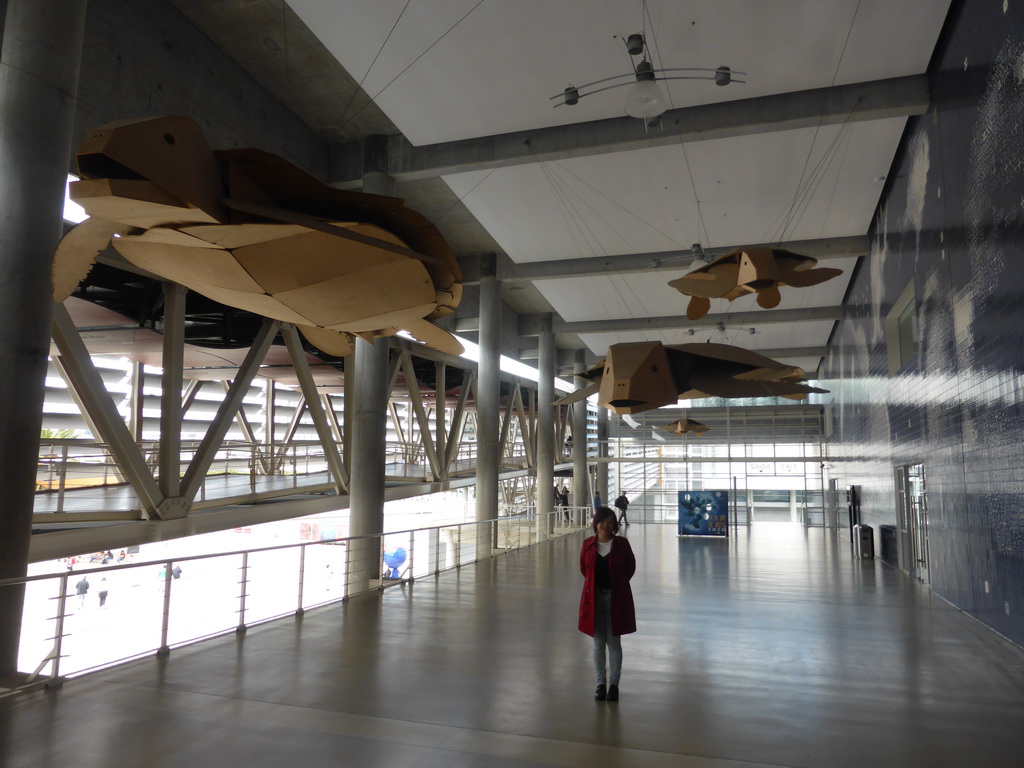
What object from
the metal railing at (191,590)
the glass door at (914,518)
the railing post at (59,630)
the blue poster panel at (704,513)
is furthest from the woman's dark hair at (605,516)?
the blue poster panel at (704,513)

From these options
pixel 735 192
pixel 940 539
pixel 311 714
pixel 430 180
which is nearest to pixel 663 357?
pixel 311 714

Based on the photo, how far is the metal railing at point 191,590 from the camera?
6.00 m

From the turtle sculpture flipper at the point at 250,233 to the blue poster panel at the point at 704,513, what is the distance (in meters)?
17.8

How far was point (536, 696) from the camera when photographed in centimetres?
527

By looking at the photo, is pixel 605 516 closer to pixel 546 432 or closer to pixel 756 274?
pixel 756 274

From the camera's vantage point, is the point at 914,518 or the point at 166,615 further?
the point at 914,518

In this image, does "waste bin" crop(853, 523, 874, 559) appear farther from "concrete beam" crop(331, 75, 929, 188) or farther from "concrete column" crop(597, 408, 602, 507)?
"concrete column" crop(597, 408, 602, 507)

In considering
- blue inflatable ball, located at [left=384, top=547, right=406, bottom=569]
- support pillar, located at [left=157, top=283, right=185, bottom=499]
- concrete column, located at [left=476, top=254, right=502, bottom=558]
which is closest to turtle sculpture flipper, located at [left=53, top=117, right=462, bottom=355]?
support pillar, located at [left=157, top=283, right=185, bottom=499]

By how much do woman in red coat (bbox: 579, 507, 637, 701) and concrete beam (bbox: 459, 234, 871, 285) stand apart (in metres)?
11.7

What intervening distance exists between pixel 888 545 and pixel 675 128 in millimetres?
10286

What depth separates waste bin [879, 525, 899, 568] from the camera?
48.5ft

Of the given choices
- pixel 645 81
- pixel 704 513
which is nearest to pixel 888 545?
pixel 704 513

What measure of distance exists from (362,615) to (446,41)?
7990mm

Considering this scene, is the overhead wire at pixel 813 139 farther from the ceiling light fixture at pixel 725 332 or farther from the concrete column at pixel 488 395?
the ceiling light fixture at pixel 725 332
